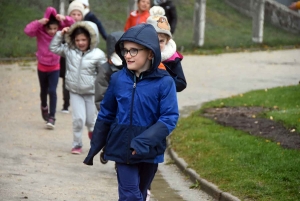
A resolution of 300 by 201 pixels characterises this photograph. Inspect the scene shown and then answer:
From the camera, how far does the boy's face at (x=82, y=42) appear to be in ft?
31.1

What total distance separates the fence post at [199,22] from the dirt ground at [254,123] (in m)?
8.93

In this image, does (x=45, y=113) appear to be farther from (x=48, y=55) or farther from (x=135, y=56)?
(x=135, y=56)

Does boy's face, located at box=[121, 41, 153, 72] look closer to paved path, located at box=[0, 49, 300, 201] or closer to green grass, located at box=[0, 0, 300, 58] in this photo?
paved path, located at box=[0, 49, 300, 201]

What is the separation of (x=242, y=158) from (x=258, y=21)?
1458cm

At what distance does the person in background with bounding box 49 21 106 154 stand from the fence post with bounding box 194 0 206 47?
469 inches

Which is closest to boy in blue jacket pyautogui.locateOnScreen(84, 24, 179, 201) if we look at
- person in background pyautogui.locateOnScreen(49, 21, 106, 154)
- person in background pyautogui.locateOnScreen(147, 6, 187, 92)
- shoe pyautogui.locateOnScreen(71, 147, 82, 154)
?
person in background pyautogui.locateOnScreen(147, 6, 187, 92)

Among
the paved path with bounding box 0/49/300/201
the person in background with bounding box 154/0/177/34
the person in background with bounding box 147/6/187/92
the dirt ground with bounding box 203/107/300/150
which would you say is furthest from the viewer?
the person in background with bounding box 154/0/177/34

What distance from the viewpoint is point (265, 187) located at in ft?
24.5

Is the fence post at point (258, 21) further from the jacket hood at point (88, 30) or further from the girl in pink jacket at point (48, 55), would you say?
the jacket hood at point (88, 30)

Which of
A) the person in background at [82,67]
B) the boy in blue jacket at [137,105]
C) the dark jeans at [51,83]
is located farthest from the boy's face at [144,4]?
the boy in blue jacket at [137,105]

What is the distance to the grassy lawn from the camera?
7500 mm

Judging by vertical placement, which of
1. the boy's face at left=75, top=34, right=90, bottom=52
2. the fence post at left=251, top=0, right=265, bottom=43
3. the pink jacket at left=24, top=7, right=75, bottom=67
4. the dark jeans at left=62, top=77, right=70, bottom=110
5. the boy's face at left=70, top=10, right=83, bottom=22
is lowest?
the fence post at left=251, top=0, right=265, bottom=43

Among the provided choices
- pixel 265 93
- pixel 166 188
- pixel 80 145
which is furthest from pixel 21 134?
pixel 265 93

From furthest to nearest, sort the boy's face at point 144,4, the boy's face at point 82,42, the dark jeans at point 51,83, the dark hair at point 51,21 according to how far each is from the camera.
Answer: the boy's face at point 144,4
the dark jeans at point 51,83
the dark hair at point 51,21
the boy's face at point 82,42
